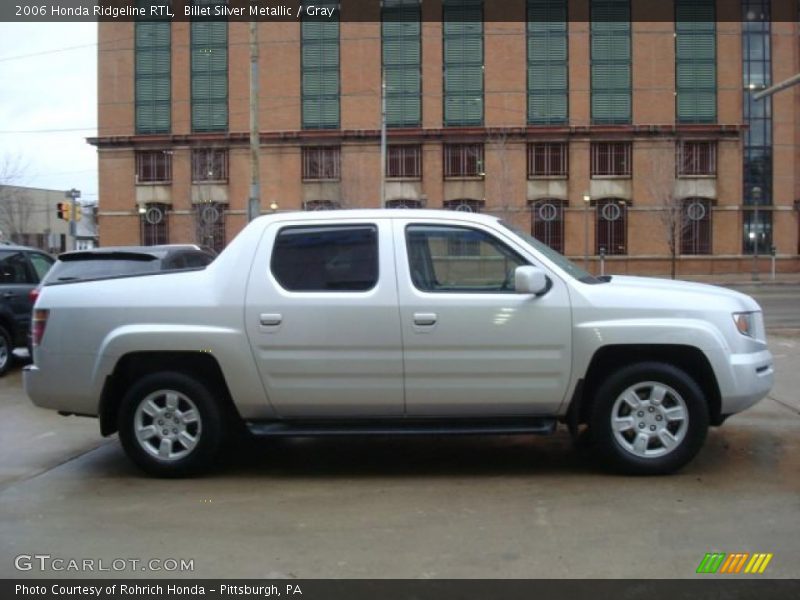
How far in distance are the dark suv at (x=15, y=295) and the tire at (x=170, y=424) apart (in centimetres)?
606

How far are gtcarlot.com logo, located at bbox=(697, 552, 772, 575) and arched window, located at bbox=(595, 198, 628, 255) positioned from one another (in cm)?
3996

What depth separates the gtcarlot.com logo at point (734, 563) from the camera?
398cm

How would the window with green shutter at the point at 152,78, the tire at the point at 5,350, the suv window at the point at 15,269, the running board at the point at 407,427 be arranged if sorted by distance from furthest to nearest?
the window with green shutter at the point at 152,78, the suv window at the point at 15,269, the tire at the point at 5,350, the running board at the point at 407,427

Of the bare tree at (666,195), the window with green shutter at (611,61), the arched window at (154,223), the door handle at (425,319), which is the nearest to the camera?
the door handle at (425,319)

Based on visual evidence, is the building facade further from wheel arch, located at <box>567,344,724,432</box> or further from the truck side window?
wheel arch, located at <box>567,344,724,432</box>

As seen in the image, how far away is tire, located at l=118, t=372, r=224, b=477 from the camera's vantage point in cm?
562

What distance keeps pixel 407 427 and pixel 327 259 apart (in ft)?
4.35

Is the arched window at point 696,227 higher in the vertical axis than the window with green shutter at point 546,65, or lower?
lower

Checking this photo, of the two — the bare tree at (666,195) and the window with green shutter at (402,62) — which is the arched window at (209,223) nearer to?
the window with green shutter at (402,62)

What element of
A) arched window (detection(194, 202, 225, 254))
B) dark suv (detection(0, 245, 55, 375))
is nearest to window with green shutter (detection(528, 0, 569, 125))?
arched window (detection(194, 202, 225, 254))

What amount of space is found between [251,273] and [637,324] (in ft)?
8.90

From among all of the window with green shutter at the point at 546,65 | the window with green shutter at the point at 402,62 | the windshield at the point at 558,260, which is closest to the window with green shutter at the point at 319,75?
the window with green shutter at the point at 402,62
